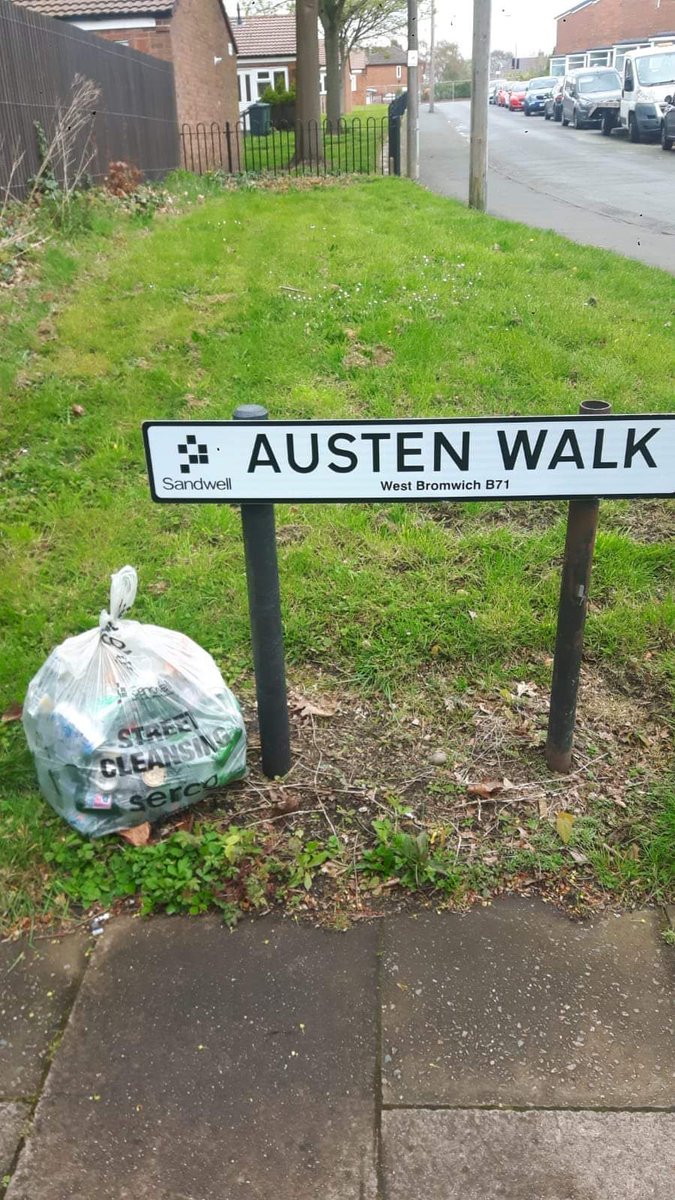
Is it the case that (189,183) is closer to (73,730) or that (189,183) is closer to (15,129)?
(15,129)

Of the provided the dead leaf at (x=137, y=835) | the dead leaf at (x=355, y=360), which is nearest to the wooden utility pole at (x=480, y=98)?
the dead leaf at (x=355, y=360)

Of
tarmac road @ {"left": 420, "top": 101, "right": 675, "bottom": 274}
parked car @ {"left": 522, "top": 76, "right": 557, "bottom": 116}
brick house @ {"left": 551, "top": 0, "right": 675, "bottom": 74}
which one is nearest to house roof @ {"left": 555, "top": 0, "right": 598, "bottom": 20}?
brick house @ {"left": 551, "top": 0, "right": 675, "bottom": 74}

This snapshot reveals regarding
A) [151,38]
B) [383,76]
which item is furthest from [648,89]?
[383,76]

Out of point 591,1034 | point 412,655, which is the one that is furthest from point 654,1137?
point 412,655

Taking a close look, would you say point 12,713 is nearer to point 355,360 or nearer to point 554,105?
point 355,360

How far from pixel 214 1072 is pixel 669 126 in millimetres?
24212

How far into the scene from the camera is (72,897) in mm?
2717

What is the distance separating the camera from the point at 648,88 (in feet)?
81.6

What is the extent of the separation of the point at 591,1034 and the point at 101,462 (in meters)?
3.85

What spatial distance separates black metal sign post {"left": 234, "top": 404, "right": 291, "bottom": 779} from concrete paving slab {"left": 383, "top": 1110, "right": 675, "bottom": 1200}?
1278 millimetres

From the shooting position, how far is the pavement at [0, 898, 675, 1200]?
1972 mm

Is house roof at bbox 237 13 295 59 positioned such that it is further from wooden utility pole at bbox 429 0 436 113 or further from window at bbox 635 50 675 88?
window at bbox 635 50 675 88

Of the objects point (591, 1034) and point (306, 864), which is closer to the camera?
point (591, 1034)

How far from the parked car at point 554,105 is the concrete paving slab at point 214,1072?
1569 inches
